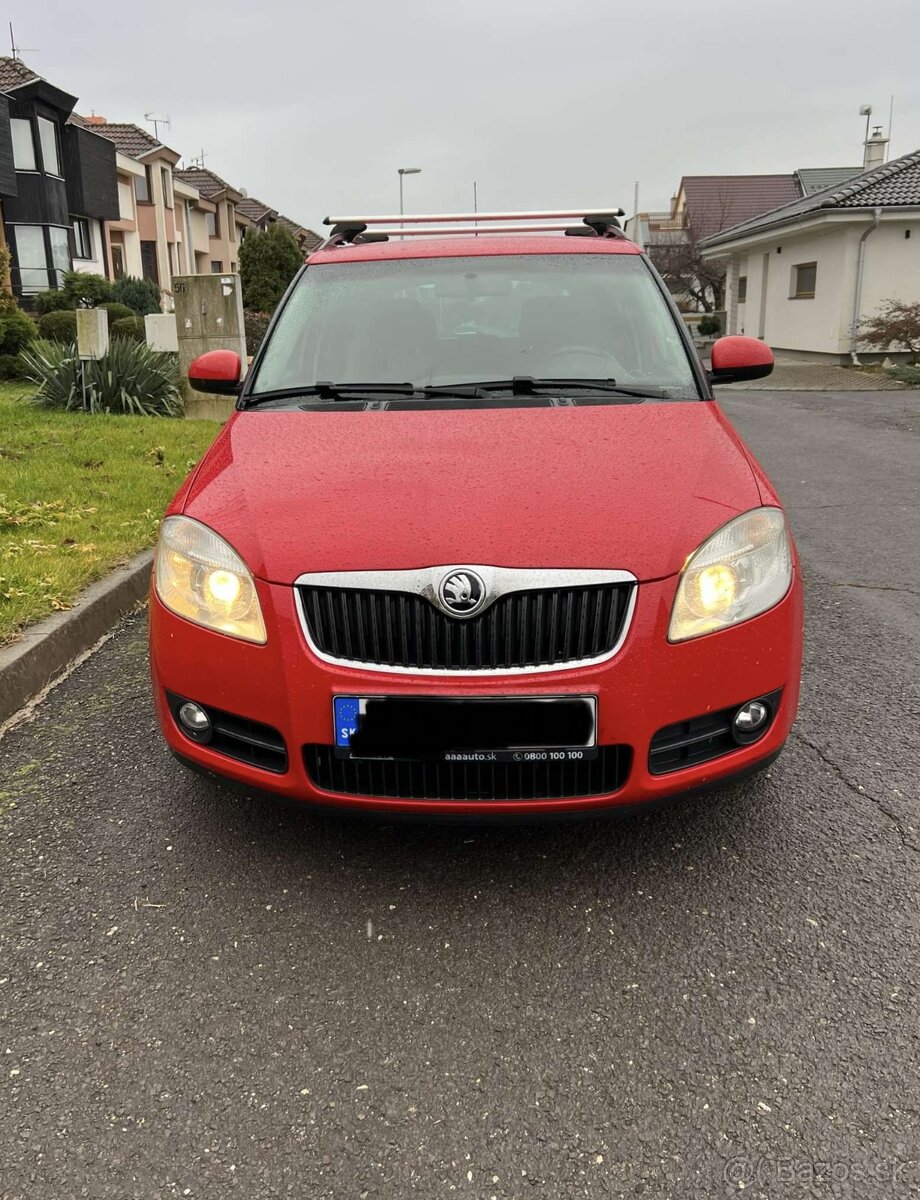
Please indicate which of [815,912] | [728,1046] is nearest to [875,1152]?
[728,1046]

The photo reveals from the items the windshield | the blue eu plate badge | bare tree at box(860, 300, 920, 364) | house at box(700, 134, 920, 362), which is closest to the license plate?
the blue eu plate badge

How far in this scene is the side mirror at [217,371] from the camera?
3887mm

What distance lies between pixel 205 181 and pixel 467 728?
5919cm

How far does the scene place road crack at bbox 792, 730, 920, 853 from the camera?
2785 mm

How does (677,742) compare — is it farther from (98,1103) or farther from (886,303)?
(886,303)

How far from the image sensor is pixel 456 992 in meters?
2.20

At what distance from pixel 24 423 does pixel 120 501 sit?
402 centimetres

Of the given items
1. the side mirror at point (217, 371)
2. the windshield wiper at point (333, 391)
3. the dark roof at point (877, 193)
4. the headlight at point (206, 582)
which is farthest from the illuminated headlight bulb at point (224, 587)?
the dark roof at point (877, 193)

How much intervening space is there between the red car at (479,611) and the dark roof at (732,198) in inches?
1777

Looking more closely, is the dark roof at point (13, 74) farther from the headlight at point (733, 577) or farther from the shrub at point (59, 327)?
the headlight at point (733, 577)

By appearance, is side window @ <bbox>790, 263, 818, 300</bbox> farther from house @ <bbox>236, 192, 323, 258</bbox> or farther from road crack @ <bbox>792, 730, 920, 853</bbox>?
house @ <bbox>236, 192, 323, 258</bbox>

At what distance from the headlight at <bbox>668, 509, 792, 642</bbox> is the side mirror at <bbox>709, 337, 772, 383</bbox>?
1.34m

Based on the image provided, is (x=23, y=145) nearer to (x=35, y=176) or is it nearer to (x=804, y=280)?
(x=35, y=176)

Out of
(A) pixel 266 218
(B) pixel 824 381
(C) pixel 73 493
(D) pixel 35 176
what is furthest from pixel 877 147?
→ (A) pixel 266 218
